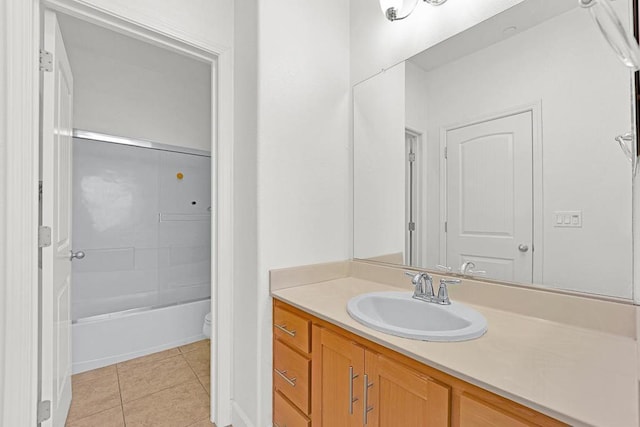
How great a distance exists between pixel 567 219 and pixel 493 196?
0.84ft

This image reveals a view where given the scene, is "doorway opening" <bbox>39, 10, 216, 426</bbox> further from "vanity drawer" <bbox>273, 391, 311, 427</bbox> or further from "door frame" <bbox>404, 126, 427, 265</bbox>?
"door frame" <bbox>404, 126, 427, 265</bbox>

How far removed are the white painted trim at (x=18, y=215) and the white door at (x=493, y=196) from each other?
175 centimetres

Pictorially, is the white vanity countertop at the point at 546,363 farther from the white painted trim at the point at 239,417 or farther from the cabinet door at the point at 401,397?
the white painted trim at the point at 239,417

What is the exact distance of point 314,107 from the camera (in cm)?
165

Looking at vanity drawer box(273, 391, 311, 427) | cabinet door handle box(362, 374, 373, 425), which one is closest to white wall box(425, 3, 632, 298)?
cabinet door handle box(362, 374, 373, 425)

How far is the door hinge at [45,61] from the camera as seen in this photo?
126cm

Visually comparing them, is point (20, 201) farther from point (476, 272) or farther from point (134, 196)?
point (476, 272)

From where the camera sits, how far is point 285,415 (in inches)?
53.1

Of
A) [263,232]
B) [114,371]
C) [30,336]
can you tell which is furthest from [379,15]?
[114,371]

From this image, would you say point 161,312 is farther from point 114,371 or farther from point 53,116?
point 53,116

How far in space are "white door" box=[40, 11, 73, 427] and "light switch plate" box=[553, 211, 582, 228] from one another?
79.9 inches

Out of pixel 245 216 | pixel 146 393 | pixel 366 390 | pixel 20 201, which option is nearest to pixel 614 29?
pixel 366 390

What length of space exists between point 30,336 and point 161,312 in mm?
1500

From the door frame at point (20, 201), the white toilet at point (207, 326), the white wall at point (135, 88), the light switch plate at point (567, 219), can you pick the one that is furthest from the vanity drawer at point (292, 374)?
the white wall at point (135, 88)
